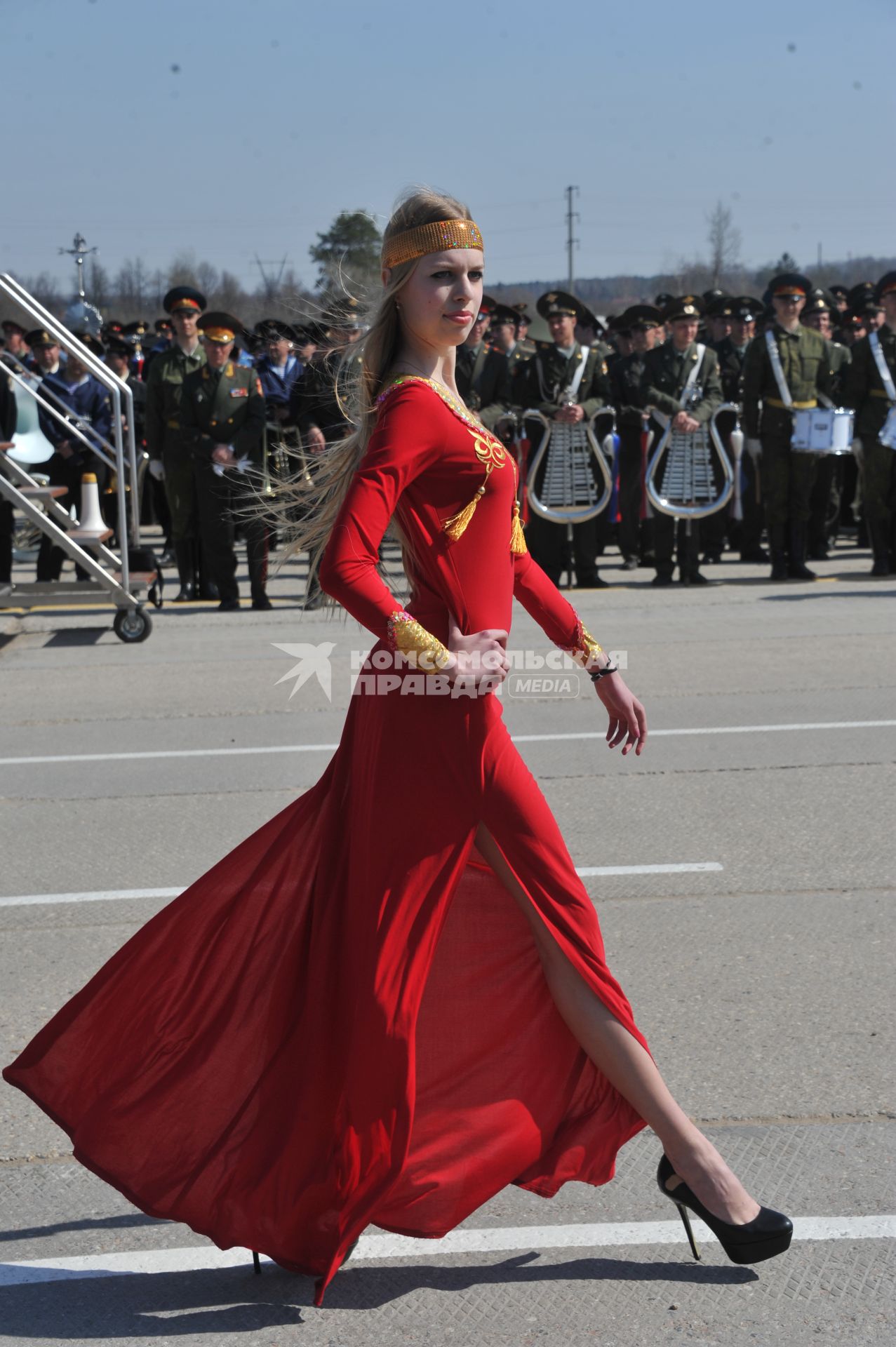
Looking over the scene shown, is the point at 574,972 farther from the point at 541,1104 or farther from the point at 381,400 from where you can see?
the point at 381,400

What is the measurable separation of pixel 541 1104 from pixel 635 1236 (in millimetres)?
392

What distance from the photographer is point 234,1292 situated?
296cm

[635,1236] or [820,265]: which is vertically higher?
[820,265]

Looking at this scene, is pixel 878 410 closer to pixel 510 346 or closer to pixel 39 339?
pixel 510 346

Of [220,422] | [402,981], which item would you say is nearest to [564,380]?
[220,422]

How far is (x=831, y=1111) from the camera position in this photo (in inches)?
142

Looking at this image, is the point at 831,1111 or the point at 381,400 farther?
the point at 831,1111

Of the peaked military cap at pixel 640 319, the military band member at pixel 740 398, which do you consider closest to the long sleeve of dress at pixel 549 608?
the military band member at pixel 740 398

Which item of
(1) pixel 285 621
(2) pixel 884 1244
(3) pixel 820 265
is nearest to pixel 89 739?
(1) pixel 285 621

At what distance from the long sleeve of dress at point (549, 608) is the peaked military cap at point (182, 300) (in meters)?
10.3

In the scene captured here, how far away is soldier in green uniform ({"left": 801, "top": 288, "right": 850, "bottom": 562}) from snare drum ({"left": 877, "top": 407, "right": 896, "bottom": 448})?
948 mm

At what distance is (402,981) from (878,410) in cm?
1162

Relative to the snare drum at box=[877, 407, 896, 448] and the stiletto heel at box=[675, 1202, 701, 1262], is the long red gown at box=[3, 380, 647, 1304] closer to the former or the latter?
the stiletto heel at box=[675, 1202, 701, 1262]

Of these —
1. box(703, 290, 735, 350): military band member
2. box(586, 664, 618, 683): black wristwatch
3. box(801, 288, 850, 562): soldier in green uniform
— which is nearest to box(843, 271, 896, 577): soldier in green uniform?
box(801, 288, 850, 562): soldier in green uniform
